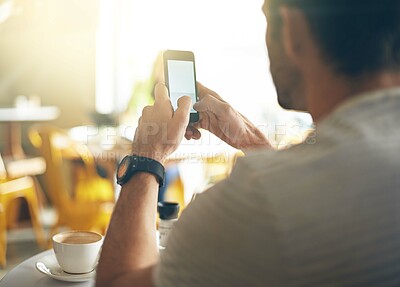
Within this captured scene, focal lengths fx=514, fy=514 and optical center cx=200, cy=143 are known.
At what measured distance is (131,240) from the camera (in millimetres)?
682

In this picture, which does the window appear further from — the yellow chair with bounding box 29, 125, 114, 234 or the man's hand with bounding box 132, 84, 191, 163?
the man's hand with bounding box 132, 84, 191, 163

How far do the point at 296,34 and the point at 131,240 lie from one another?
34 centimetres

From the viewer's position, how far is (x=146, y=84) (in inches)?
131

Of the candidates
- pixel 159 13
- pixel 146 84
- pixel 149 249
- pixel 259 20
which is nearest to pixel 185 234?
pixel 149 249

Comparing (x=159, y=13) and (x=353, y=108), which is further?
(x=159, y=13)

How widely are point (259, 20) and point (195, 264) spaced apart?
3.31 meters

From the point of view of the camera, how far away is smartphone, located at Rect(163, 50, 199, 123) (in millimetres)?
1083

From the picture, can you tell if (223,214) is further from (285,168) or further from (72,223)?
(72,223)

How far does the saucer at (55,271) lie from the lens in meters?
0.86

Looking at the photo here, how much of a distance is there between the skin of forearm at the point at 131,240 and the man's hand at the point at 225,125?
35 centimetres

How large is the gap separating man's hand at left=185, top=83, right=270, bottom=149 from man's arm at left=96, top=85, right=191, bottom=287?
10.2 inches

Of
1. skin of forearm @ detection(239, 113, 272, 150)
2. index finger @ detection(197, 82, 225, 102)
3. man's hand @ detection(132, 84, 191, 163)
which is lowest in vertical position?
skin of forearm @ detection(239, 113, 272, 150)

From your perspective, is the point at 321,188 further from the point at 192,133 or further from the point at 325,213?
the point at 192,133

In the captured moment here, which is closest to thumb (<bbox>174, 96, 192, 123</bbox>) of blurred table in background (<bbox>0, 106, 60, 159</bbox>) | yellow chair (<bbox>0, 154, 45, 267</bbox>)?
yellow chair (<bbox>0, 154, 45, 267</bbox>)
